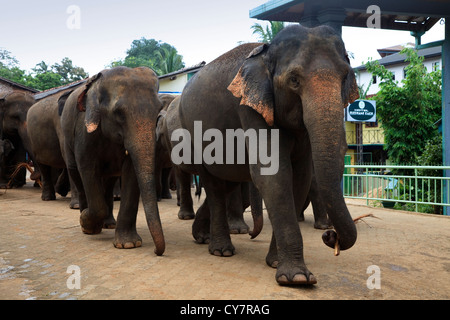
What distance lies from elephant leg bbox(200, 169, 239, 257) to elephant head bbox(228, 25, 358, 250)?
1372 mm

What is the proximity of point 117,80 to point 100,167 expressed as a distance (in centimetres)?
130

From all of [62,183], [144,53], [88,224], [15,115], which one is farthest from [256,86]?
[144,53]

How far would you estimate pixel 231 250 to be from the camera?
554 cm

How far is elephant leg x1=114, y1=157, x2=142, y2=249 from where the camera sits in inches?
233

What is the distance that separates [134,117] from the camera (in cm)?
552

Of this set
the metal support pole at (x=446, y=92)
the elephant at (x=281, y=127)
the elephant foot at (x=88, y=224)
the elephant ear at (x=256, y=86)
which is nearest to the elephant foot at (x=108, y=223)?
the elephant foot at (x=88, y=224)

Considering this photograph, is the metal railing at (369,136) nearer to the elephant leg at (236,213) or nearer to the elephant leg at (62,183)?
the elephant leg at (62,183)

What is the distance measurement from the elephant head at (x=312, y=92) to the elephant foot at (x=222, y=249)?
5.66 ft

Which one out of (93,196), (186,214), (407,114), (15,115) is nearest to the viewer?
(93,196)

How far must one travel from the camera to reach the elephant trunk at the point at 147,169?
5.27 metres

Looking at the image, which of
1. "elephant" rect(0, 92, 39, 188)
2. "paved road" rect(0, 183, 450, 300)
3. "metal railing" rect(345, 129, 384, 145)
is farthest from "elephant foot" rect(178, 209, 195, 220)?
"metal railing" rect(345, 129, 384, 145)

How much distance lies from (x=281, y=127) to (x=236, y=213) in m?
3.06

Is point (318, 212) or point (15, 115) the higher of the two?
point (15, 115)

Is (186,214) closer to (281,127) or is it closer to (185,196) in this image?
(185,196)
